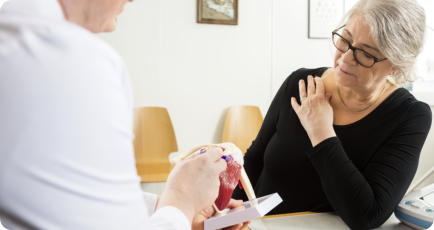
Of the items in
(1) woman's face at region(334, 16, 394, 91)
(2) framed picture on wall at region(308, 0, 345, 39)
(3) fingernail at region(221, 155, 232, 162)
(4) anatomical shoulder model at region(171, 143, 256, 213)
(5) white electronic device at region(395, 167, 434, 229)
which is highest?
(2) framed picture on wall at region(308, 0, 345, 39)

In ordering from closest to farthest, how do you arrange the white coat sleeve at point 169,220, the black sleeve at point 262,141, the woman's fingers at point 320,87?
the white coat sleeve at point 169,220 → the woman's fingers at point 320,87 → the black sleeve at point 262,141

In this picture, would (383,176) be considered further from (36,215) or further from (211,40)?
(211,40)

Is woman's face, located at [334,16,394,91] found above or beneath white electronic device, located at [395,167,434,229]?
above

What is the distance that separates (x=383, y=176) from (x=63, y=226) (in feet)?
3.66

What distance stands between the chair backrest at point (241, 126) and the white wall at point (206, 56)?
0.12m

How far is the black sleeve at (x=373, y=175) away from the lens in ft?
4.02

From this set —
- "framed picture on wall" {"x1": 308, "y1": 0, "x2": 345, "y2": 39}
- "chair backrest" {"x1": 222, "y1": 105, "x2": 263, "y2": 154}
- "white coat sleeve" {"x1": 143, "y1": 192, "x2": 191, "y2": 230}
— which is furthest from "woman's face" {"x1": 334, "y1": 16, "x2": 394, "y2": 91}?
"framed picture on wall" {"x1": 308, "y1": 0, "x2": 345, "y2": 39}

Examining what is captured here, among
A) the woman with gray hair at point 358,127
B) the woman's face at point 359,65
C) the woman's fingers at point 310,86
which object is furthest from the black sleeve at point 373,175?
the woman's fingers at point 310,86

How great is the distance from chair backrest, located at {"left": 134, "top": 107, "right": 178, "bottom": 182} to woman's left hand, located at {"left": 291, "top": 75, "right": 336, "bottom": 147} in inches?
81.1

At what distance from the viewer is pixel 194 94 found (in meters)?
3.81

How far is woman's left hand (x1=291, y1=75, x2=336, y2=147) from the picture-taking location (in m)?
1.34

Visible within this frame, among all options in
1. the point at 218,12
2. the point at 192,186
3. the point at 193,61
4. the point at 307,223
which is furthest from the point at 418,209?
the point at 218,12

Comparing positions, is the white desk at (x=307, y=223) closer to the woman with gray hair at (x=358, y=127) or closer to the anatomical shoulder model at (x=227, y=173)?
the woman with gray hair at (x=358, y=127)

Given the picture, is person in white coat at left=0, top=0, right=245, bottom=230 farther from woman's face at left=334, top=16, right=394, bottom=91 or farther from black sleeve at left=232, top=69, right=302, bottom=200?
black sleeve at left=232, top=69, right=302, bottom=200
